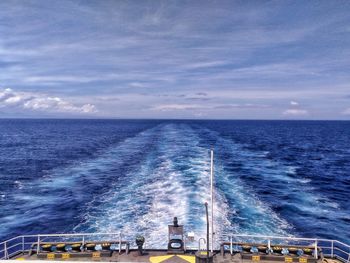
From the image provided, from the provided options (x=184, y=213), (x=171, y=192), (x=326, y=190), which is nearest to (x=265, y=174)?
(x=326, y=190)

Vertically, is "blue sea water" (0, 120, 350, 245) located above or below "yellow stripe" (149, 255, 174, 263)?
below

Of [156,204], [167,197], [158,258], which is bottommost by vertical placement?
[156,204]

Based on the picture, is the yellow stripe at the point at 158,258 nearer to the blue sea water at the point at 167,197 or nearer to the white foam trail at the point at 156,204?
the white foam trail at the point at 156,204

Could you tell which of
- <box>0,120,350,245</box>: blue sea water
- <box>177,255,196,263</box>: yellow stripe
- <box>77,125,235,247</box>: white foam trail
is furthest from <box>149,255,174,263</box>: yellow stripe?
<box>0,120,350,245</box>: blue sea water

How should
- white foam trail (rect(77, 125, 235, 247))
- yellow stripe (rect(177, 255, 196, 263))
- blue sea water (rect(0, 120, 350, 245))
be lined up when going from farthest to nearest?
blue sea water (rect(0, 120, 350, 245)) → white foam trail (rect(77, 125, 235, 247)) → yellow stripe (rect(177, 255, 196, 263))

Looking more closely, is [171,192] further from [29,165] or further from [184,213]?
→ [29,165]

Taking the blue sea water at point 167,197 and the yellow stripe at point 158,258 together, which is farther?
the blue sea water at point 167,197

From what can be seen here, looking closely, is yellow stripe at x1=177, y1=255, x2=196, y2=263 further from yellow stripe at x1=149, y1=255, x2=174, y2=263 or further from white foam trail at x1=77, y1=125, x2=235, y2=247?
white foam trail at x1=77, y1=125, x2=235, y2=247

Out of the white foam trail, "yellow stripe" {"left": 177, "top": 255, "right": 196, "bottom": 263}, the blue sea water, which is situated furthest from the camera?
the blue sea water

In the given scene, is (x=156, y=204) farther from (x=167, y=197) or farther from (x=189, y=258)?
(x=189, y=258)

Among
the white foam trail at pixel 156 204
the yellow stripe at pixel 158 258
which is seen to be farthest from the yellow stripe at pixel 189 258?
the white foam trail at pixel 156 204

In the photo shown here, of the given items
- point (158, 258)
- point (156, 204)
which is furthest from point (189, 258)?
point (156, 204)

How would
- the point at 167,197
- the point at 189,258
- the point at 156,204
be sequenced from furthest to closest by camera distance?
the point at 167,197 → the point at 156,204 → the point at 189,258

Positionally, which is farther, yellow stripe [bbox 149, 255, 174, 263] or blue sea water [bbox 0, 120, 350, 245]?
blue sea water [bbox 0, 120, 350, 245]
